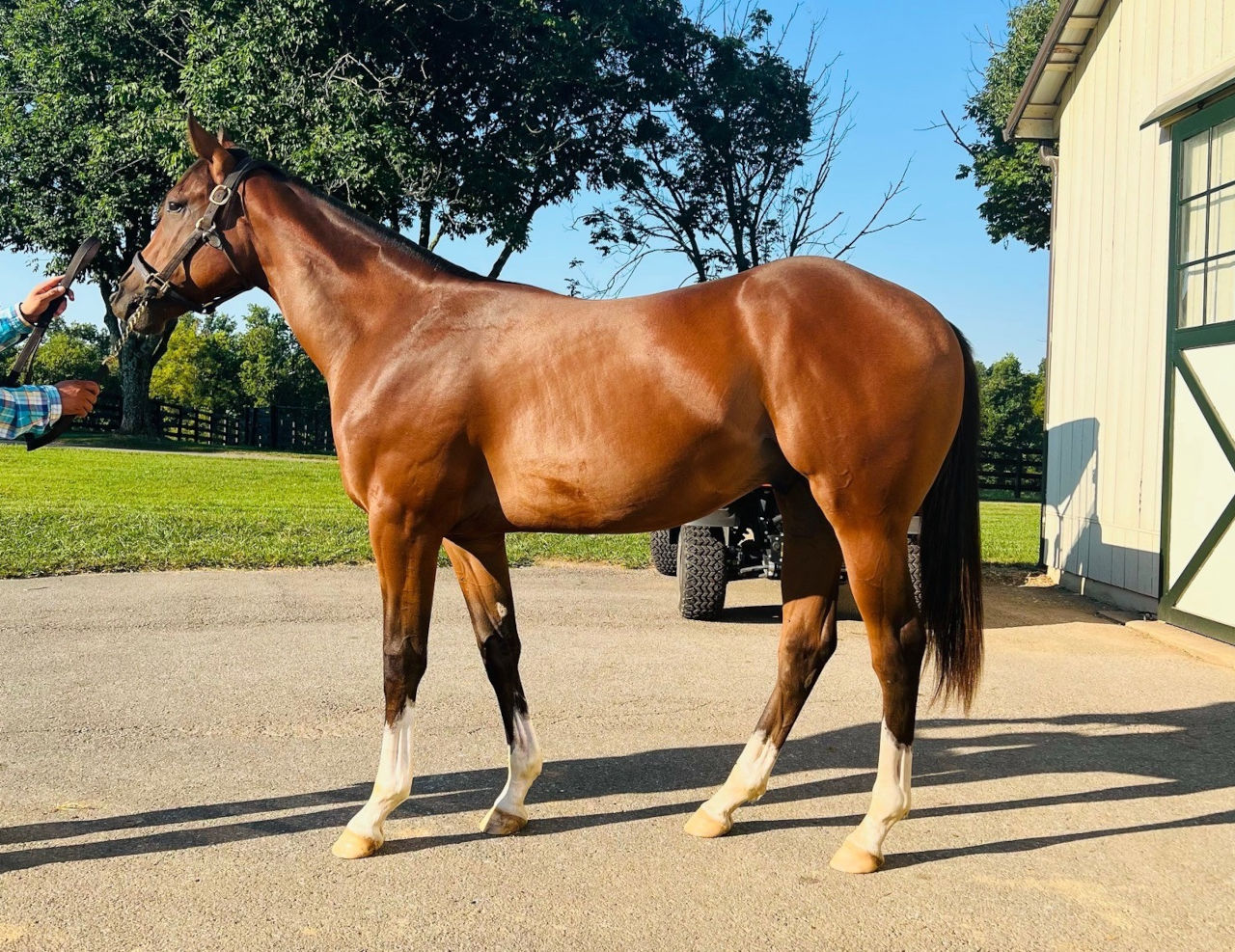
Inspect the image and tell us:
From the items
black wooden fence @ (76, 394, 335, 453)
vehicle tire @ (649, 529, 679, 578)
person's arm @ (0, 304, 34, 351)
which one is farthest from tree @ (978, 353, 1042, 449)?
person's arm @ (0, 304, 34, 351)

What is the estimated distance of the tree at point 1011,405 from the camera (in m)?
52.9

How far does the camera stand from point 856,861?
2.88 m

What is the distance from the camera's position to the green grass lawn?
927 cm

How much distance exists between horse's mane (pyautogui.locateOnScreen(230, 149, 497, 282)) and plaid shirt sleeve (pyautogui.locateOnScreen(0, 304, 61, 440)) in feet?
3.07

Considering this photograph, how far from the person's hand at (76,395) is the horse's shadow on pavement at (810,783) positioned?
133cm

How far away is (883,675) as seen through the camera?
9.86 ft

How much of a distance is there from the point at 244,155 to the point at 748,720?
10.5ft

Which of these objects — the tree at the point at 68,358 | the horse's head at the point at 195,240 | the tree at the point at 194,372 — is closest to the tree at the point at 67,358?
the tree at the point at 68,358

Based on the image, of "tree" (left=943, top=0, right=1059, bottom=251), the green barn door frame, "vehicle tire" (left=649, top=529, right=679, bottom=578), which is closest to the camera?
the green barn door frame

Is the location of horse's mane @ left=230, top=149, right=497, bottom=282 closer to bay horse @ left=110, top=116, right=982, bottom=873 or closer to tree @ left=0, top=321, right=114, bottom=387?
bay horse @ left=110, top=116, right=982, bottom=873

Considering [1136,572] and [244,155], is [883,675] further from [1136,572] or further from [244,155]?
[1136,572]

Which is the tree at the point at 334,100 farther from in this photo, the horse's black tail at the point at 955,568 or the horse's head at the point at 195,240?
the horse's black tail at the point at 955,568

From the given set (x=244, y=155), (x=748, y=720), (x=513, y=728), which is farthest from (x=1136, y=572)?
(x=244, y=155)

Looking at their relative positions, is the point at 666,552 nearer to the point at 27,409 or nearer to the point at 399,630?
the point at 399,630
